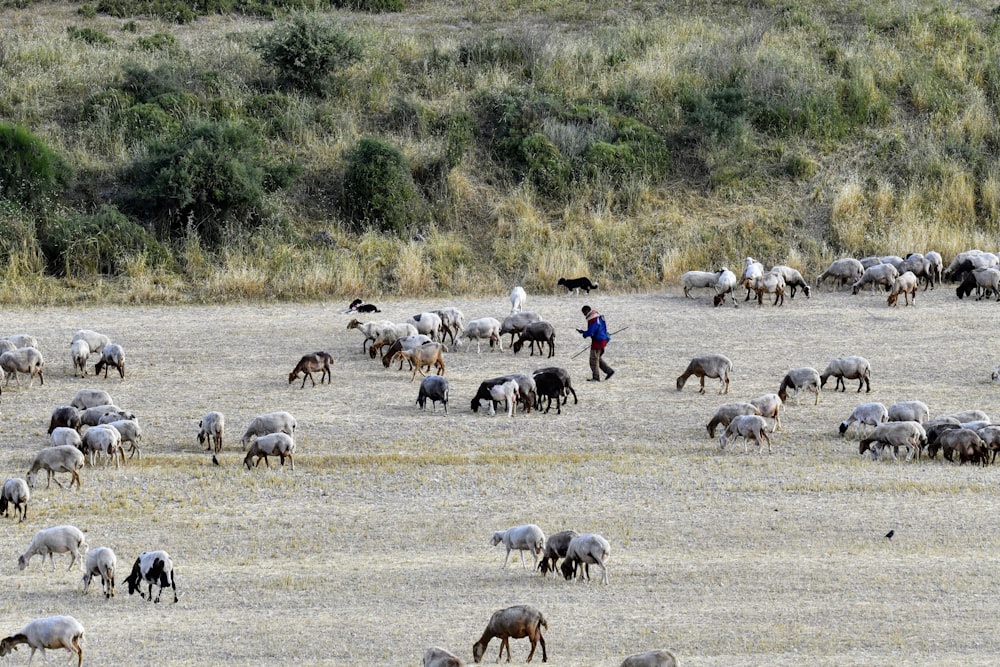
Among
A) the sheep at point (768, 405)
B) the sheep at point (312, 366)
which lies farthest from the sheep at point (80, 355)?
the sheep at point (768, 405)

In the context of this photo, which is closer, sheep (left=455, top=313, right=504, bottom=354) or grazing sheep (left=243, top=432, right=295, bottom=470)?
grazing sheep (left=243, top=432, right=295, bottom=470)

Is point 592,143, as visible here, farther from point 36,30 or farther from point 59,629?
point 59,629

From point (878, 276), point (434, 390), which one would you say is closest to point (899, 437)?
point (434, 390)

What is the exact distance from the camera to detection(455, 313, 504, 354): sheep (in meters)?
27.1

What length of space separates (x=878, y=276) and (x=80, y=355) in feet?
54.2

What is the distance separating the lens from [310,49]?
40469mm

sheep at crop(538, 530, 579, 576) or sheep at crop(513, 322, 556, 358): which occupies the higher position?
sheep at crop(513, 322, 556, 358)

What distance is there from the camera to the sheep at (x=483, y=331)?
88.9 ft

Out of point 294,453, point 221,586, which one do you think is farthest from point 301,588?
point 294,453

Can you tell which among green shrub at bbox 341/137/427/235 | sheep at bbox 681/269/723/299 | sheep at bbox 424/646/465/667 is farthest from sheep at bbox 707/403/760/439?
green shrub at bbox 341/137/427/235

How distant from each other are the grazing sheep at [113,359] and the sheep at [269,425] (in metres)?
5.05

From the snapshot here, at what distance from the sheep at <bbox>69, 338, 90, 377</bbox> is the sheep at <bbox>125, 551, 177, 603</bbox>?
10.5m

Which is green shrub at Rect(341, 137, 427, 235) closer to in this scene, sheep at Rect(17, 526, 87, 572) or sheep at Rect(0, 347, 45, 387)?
sheep at Rect(0, 347, 45, 387)

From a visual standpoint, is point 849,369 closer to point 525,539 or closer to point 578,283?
point 578,283
